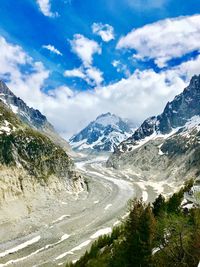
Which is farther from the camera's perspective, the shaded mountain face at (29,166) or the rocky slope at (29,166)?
the shaded mountain face at (29,166)

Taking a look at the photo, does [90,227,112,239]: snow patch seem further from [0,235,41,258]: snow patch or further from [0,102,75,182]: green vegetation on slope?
[0,102,75,182]: green vegetation on slope

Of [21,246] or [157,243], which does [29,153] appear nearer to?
[21,246]

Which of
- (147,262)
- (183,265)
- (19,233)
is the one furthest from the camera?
(19,233)

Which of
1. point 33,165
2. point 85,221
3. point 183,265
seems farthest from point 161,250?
point 33,165

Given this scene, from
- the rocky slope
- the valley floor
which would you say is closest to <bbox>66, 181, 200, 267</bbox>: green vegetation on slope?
the valley floor

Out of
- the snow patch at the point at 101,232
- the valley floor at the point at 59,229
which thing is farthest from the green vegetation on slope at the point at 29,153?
the snow patch at the point at 101,232

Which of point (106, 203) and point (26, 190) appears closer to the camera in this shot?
point (26, 190)

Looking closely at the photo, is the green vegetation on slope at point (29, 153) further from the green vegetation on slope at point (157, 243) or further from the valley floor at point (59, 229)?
the green vegetation on slope at point (157, 243)

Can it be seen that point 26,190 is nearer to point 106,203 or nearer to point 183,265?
point 106,203
